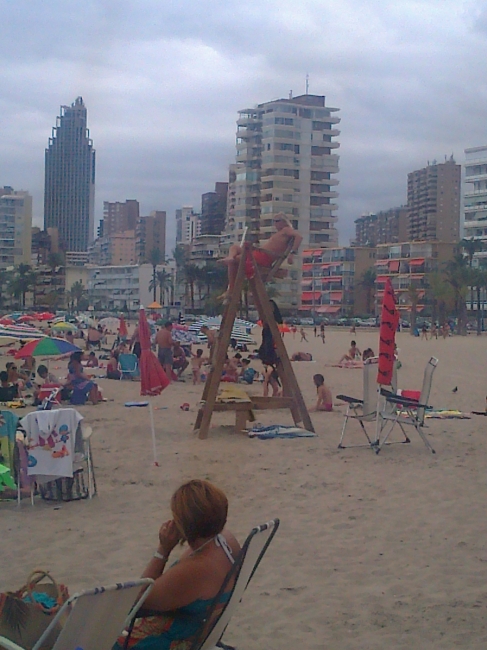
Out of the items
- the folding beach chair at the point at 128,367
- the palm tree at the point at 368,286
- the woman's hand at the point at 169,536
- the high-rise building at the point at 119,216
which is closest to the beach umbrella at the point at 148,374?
the woman's hand at the point at 169,536

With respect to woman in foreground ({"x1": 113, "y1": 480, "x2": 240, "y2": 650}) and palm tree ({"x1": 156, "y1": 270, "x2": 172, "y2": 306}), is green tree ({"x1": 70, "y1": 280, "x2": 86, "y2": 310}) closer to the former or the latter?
palm tree ({"x1": 156, "y1": 270, "x2": 172, "y2": 306})

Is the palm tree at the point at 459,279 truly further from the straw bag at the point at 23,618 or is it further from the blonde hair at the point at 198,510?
the straw bag at the point at 23,618

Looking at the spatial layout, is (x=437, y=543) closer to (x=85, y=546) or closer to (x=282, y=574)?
(x=282, y=574)

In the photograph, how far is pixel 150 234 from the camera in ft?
389

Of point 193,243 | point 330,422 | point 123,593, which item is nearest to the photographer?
point 123,593

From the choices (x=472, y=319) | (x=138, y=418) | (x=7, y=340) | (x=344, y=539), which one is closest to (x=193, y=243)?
(x=472, y=319)

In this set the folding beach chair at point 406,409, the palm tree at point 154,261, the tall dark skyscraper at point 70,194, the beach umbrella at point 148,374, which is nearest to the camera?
the folding beach chair at point 406,409

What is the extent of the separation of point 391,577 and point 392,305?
4.58m

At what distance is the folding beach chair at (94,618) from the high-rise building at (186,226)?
82697mm

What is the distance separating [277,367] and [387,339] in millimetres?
1726

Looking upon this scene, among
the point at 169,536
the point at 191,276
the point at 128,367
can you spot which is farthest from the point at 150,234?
the point at 169,536

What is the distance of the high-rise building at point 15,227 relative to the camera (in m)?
103

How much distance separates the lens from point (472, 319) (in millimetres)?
76125

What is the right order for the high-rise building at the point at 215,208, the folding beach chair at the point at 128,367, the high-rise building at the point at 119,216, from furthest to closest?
the high-rise building at the point at 119,216 → the high-rise building at the point at 215,208 → the folding beach chair at the point at 128,367
